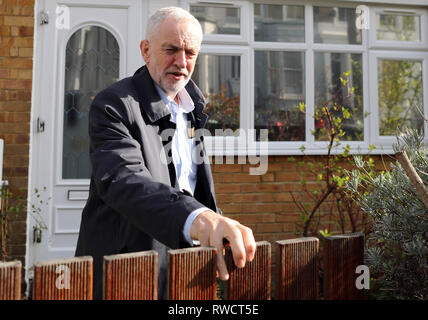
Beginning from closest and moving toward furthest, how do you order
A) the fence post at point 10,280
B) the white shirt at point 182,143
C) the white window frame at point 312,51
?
1. the fence post at point 10,280
2. the white shirt at point 182,143
3. the white window frame at point 312,51

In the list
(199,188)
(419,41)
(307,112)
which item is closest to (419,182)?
(199,188)

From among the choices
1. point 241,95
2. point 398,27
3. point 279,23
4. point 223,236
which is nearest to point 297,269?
point 223,236

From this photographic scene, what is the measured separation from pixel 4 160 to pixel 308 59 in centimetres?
331

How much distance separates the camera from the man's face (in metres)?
1.62

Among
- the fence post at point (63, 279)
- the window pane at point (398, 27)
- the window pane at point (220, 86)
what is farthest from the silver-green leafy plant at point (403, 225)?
the window pane at point (398, 27)

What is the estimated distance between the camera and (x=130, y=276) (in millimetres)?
956

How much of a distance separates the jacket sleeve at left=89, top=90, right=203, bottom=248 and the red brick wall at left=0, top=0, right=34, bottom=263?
3051 millimetres

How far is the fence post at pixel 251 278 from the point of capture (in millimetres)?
1032

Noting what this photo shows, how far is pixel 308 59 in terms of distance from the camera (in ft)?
16.0

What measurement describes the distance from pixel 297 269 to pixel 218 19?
401 centimetres

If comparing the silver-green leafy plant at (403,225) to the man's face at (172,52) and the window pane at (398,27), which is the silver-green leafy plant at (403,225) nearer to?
the man's face at (172,52)

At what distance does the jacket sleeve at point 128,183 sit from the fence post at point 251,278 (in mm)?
134

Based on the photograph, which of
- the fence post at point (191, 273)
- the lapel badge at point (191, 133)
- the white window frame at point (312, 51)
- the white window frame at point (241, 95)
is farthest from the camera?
the white window frame at point (312, 51)
